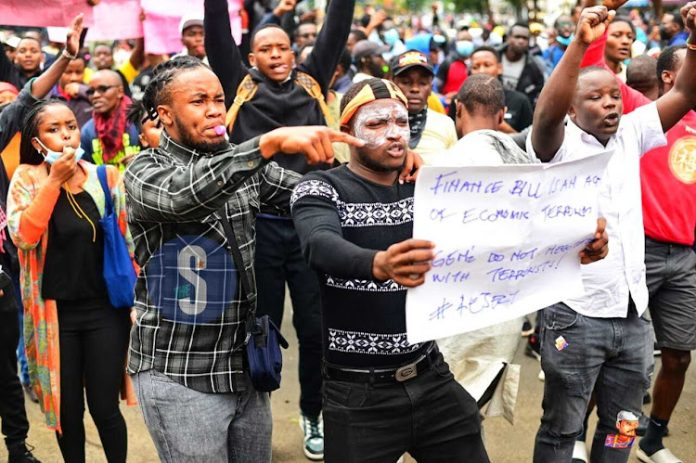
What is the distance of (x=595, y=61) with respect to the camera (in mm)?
4234

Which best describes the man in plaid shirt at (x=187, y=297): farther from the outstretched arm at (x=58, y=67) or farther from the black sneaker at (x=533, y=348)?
the black sneaker at (x=533, y=348)

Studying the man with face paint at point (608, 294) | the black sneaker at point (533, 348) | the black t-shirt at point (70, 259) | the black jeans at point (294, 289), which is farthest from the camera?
the black sneaker at point (533, 348)

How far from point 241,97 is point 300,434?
201 centimetres

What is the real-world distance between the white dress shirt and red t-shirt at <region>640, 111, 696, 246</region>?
93 cm

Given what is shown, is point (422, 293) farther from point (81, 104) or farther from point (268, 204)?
point (81, 104)

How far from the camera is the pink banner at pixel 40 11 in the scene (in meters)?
4.94

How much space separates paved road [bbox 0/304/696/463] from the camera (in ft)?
16.2

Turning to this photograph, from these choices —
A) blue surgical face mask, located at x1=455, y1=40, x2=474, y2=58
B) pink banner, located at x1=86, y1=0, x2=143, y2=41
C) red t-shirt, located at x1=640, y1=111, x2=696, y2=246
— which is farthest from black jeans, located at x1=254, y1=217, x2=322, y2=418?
blue surgical face mask, located at x1=455, y1=40, x2=474, y2=58

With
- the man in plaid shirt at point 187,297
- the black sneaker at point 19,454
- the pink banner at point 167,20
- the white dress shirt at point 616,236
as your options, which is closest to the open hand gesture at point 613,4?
the white dress shirt at point 616,236

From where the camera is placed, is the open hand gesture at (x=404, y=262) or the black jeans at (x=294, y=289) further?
the black jeans at (x=294, y=289)

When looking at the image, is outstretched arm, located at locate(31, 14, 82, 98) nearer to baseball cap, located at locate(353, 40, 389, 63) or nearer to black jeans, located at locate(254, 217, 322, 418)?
black jeans, located at locate(254, 217, 322, 418)

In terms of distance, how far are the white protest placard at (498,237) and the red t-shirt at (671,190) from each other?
1.72 metres

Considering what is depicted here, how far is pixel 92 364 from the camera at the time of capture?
4.05 m

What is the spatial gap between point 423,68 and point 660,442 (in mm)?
2478
